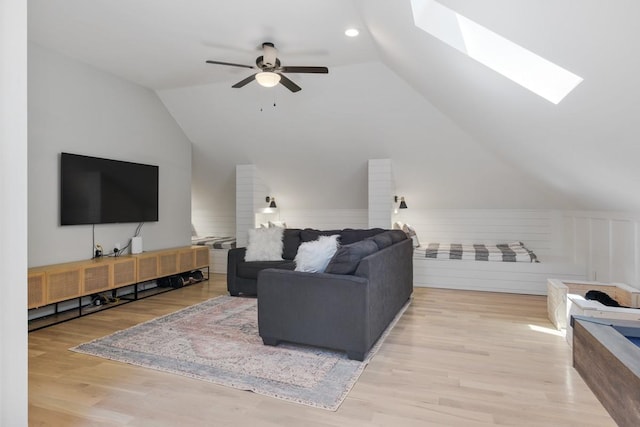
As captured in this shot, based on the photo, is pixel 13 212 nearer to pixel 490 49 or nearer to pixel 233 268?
pixel 490 49

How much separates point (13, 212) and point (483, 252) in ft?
18.1

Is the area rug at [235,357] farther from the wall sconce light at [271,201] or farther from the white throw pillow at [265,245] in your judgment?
the wall sconce light at [271,201]

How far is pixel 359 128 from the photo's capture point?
5285 mm

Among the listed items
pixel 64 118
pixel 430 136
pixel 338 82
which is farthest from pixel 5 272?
pixel 430 136

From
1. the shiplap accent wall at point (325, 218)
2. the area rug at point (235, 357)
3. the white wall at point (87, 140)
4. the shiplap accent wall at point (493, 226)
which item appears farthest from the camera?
the shiplap accent wall at point (325, 218)

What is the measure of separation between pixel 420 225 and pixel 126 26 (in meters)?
5.43

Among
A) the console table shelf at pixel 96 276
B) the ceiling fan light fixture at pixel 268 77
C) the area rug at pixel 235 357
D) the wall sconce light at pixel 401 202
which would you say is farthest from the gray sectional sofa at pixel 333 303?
the wall sconce light at pixel 401 202

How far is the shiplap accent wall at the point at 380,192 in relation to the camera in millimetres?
5668

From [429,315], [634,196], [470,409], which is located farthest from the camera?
[429,315]

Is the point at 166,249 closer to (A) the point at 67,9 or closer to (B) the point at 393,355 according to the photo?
(A) the point at 67,9

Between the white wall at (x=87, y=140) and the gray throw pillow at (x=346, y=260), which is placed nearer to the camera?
the gray throw pillow at (x=346, y=260)

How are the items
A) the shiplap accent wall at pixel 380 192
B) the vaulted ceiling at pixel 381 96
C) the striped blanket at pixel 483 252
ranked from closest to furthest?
1. the vaulted ceiling at pixel 381 96
2. the striped blanket at pixel 483 252
3. the shiplap accent wall at pixel 380 192

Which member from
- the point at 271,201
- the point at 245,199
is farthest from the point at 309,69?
the point at 271,201

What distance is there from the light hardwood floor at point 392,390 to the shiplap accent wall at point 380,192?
7.89 ft
